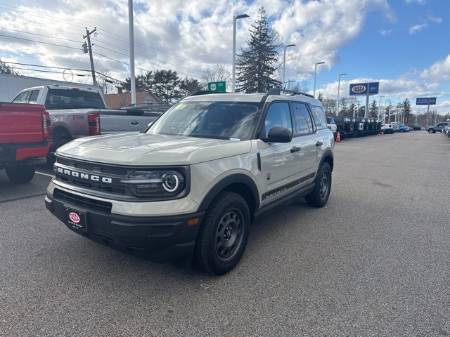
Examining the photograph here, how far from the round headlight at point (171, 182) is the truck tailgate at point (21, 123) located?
4.36 meters

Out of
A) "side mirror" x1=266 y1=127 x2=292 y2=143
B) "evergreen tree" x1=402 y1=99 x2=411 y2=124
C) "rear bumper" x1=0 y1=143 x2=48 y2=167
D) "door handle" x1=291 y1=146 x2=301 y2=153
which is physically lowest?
"rear bumper" x1=0 y1=143 x2=48 y2=167

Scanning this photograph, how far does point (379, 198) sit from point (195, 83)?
2067 inches

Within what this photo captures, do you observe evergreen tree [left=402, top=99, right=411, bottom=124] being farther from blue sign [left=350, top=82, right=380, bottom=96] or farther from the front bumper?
the front bumper

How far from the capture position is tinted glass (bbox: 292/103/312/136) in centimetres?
468

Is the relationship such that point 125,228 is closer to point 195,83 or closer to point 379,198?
point 379,198

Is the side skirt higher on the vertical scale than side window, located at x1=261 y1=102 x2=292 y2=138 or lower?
lower

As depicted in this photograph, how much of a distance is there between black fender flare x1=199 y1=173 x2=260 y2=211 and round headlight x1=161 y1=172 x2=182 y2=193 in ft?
0.97

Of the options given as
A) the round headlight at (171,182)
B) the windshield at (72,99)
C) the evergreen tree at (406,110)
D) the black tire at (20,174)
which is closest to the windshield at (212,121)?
the round headlight at (171,182)

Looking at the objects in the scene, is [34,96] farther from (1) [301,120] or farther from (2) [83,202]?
(1) [301,120]

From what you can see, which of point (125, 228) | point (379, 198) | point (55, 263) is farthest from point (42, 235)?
point (379, 198)


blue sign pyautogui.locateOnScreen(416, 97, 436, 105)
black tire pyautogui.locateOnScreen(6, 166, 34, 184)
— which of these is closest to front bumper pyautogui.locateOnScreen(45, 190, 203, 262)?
black tire pyautogui.locateOnScreen(6, 166, 34, 184)

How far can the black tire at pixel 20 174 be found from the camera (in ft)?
21.5

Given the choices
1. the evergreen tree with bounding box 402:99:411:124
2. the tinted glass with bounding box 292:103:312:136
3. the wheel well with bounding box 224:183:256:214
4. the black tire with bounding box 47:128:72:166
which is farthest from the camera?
the evergreen tree with bounding box 402:99:411:124

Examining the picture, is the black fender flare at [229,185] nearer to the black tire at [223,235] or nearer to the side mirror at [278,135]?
the black tire at [223,235]
